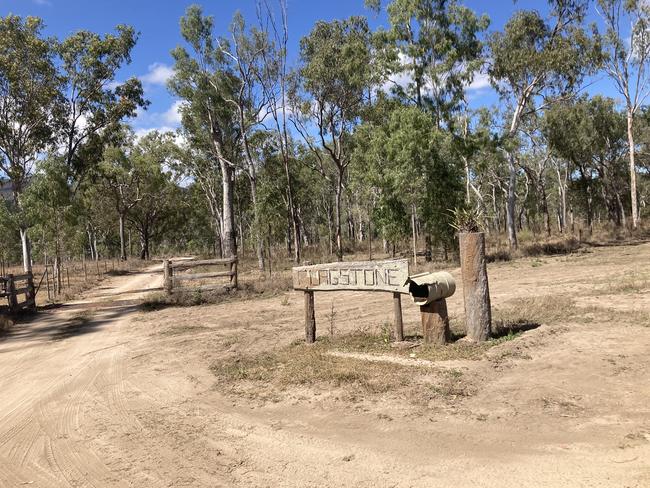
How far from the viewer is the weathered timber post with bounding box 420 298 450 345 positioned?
700 cm

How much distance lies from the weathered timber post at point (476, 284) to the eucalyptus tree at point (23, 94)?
18.8 m

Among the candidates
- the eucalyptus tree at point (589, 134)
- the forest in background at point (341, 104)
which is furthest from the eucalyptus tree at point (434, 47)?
the eucalyptus tree at point (589, 134)

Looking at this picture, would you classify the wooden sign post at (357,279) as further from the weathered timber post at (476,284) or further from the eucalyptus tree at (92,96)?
the eucalyptus tree at (92,96)

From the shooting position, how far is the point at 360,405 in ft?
16.5

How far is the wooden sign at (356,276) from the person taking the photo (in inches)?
276

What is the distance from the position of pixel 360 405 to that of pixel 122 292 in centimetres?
1631

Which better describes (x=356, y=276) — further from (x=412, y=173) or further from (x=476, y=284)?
(x=412, y=173)

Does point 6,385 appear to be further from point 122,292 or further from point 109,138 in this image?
point 109,138

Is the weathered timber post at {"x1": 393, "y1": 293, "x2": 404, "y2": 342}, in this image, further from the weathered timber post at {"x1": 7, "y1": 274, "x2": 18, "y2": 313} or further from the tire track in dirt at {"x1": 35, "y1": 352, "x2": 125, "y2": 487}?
the weathered timber post at {"x1": 7, "y1": 274, "x2": 18, "y2": 313}

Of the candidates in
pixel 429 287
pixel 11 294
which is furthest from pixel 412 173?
pixel 11 294

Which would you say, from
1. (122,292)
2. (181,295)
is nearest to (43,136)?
(122,292)

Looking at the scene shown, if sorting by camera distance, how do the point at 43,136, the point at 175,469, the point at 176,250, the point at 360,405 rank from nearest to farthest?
1. the point at 175,469
2. the point at 360,405
3. the point at 43,136
4. the point at 176,250

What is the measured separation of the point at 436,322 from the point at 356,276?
1355 mm

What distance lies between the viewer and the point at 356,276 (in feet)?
24.3
